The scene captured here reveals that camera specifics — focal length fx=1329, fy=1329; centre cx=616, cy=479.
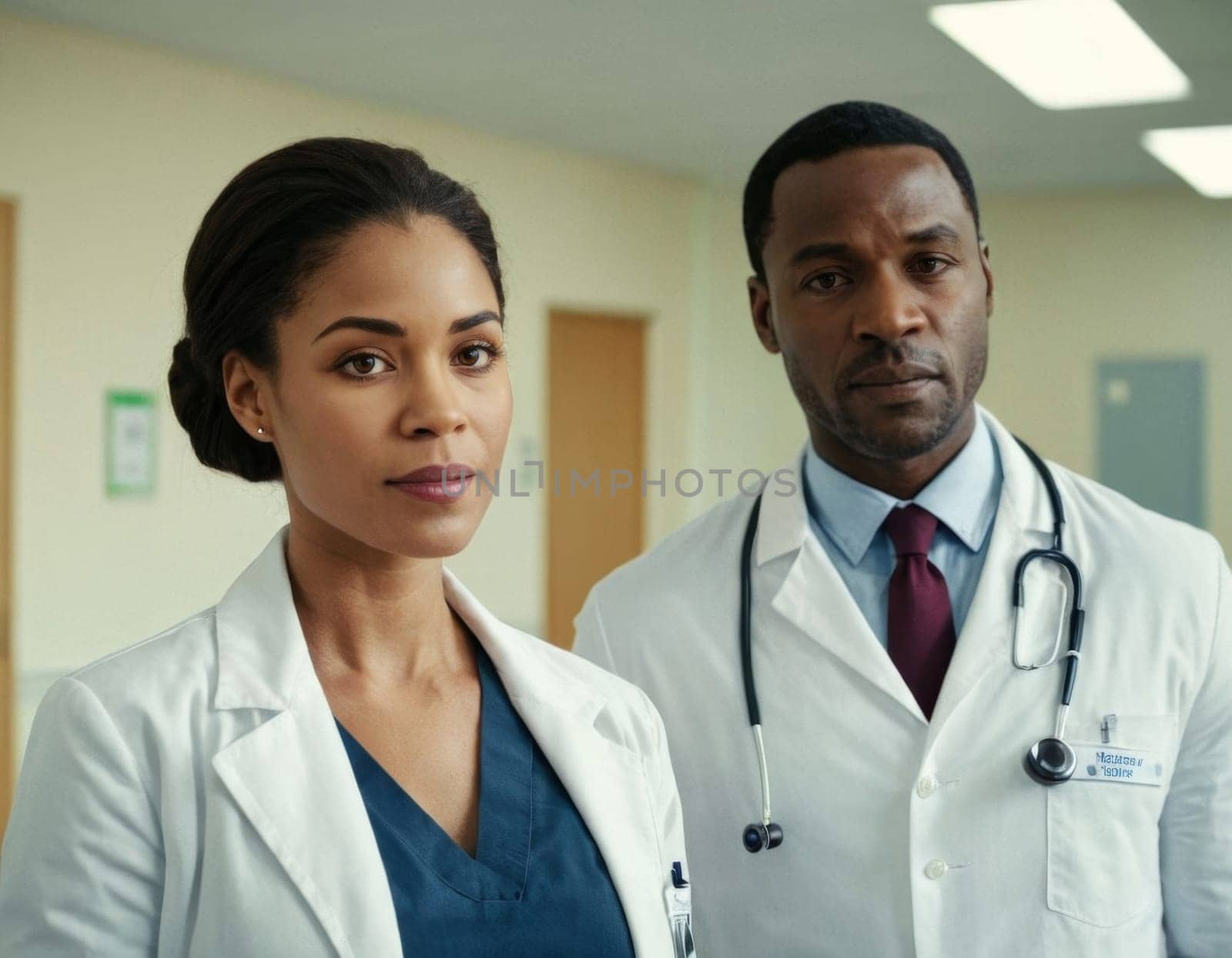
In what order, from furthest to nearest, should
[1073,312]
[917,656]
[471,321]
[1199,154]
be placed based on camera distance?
1. [1073,312]
2. [1199,154]
3. [917,656]
4. [471,321]

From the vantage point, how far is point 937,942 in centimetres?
137

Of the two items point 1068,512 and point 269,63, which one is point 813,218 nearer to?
point 1068,512

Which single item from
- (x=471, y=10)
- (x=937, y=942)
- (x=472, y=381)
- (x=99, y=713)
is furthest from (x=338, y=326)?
(x=471, y=10)

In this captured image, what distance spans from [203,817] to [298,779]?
8cm

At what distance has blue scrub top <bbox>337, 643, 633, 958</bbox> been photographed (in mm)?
1113

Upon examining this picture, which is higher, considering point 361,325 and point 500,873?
point 361,325

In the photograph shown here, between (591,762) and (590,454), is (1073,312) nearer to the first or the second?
(590,454)

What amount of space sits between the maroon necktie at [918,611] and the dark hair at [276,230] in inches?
23.6

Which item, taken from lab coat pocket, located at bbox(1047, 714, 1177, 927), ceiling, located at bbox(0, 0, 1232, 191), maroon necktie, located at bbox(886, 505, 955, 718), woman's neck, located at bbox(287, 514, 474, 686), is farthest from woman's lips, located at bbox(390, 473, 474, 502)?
ceiling, located at bbox(0, 0, 1232, 191)

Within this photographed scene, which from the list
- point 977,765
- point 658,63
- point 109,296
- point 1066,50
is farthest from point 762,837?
point 1066,50

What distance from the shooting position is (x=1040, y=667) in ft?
4.73

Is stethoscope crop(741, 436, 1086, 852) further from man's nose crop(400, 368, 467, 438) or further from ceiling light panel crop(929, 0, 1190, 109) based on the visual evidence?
ceiling light panel crop(929, 0, 1190, 109)

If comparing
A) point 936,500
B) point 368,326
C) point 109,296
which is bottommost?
point 936,500

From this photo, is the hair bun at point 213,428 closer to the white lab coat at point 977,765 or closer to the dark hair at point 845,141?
the white lab coat at point 977,765
